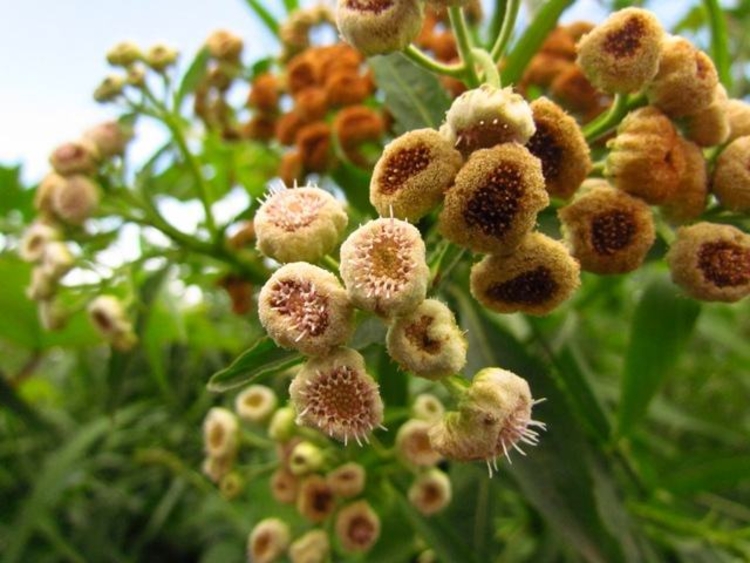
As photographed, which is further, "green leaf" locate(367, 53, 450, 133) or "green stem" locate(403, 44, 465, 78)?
"green leaf" locate(367, 53, 450, 133)

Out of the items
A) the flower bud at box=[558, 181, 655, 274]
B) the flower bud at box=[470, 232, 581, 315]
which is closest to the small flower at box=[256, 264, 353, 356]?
the flower bud at box=[470, 232, 581, 315]

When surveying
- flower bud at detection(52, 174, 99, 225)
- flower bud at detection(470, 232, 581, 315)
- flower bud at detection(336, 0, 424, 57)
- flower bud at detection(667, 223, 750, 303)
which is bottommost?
flower bud at detection(667, 223, 750, 303)

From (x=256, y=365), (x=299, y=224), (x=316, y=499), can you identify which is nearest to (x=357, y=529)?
(x=316, y=499)

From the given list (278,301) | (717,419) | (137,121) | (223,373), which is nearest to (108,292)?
(137,121)

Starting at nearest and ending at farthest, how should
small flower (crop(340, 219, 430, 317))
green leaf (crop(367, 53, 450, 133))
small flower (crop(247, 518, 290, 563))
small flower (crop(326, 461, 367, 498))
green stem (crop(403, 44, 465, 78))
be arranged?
small flower (crop(340, 219, 430, 317)), green stem (crop(403, 44, 465, 78)), green leaf (crop(367, 53, 450, 133)), small flower (crop(326, 461, 367, 498)), small flower (crop(247, 518, 290, 563))

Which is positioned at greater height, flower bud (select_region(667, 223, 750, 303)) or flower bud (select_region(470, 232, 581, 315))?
flower bud (select_region(470, 232, 581, 315))

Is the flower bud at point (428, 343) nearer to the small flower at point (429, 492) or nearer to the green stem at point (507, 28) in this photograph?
the green stem at point (507, 28)

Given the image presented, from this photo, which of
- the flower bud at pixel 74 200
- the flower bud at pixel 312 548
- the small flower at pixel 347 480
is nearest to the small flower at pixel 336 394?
the small flower at pixel 347 480

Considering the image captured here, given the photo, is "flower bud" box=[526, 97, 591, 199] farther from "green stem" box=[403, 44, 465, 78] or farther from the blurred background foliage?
the blurred background foliage
